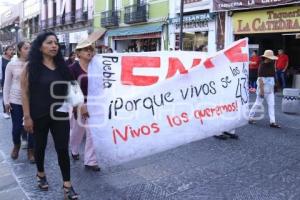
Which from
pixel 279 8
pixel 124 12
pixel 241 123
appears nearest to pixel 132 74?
pixel 241 123

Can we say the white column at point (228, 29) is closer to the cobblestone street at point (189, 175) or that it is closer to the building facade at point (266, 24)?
the building facade at point (266, 24)

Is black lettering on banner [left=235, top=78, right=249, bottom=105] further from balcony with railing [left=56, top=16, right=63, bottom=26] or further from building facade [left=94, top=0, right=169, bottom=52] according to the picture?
balcony with railing [left=56, top=16, right=63, bottom=26]

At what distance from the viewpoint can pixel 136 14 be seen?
2398 centimetres

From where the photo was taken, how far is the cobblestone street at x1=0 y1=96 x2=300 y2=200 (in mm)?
4504

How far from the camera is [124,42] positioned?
2734 centimetres

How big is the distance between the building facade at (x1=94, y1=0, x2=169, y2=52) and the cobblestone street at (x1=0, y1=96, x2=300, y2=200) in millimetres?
15502

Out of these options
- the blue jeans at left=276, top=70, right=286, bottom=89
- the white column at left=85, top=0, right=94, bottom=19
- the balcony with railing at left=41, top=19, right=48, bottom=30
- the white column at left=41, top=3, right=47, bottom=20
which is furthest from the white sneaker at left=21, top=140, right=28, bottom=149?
the white column at left=41, top=3, right=47, bottom=20

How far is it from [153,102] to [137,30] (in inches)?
779

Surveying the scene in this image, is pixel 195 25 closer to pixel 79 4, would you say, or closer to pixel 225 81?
pixel 225 81

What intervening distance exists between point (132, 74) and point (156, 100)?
38cm

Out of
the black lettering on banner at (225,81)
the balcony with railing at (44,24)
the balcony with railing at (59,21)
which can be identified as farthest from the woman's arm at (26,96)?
the balcony with railing at (44,24)

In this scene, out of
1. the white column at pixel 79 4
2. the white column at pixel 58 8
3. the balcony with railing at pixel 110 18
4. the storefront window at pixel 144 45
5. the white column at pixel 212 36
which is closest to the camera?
the white column at pixel 212 36

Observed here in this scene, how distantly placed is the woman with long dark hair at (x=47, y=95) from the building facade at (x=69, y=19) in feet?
80.6

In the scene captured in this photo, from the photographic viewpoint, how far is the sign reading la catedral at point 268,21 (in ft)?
48.1
